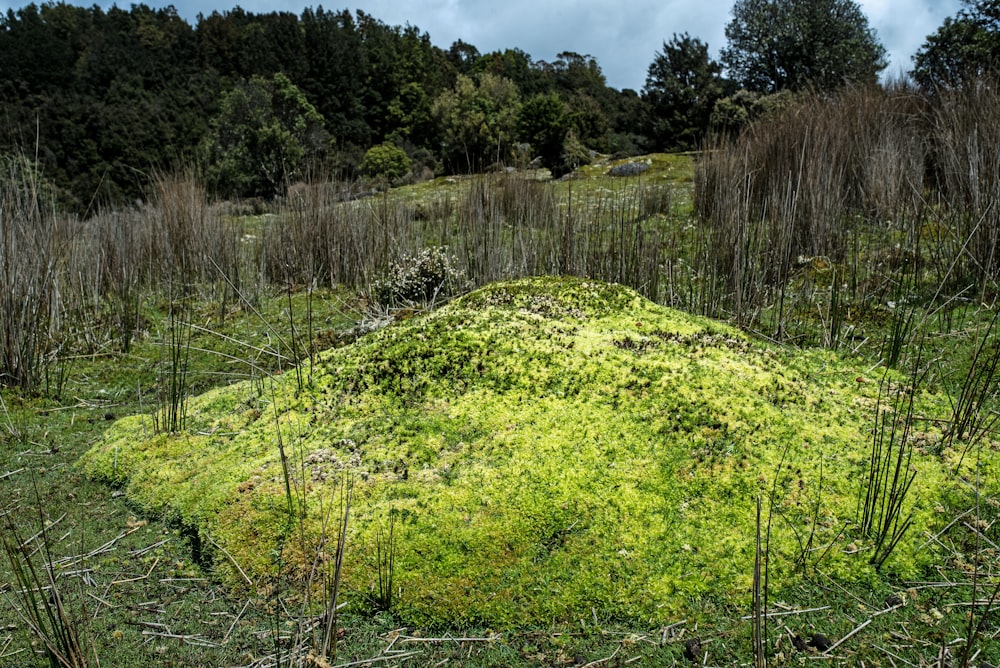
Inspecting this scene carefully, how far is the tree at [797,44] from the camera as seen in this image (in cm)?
2534

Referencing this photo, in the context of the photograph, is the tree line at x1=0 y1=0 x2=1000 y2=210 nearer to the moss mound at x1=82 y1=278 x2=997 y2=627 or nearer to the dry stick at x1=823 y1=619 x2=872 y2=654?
the moss mound at x1=82 y1=278 x2=997 y2=627

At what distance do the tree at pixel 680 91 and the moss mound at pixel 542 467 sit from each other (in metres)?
23.4

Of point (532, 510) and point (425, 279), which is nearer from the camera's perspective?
point (532, 510)

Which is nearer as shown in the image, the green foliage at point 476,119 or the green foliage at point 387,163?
the green foliage at point 476,119

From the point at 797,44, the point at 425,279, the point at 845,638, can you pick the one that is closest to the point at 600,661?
the point at 845,638

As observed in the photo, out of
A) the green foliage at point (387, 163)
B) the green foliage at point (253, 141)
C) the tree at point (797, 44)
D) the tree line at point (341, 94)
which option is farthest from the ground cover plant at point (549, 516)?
the tree at point (797, 44)

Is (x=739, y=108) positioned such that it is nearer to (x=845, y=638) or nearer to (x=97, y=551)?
(x=845, y=638)

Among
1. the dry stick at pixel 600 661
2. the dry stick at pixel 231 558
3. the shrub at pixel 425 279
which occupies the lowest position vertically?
the dry stick at pixel 600 661

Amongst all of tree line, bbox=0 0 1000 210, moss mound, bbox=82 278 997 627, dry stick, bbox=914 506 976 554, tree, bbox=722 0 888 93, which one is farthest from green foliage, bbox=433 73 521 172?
dry stick, bbox=914 506 976 554

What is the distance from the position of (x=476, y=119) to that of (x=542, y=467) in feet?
70.9

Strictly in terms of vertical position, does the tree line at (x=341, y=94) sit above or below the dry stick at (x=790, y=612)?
above

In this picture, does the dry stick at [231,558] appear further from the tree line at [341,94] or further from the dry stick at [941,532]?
the tree line at [341,94]

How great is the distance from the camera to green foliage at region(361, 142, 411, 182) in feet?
73.8

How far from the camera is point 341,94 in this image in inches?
1617
